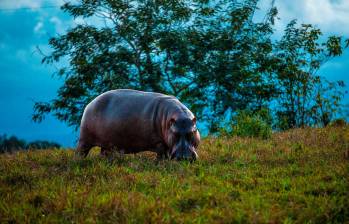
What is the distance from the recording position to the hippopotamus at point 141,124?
307 inches

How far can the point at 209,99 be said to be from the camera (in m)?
20.2

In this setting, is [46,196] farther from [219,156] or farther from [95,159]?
[219,156]

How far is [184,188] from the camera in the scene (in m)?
6.01

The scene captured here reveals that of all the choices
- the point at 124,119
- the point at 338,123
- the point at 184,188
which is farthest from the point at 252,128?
the point at 184,188

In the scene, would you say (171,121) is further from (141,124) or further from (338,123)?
(338,123)

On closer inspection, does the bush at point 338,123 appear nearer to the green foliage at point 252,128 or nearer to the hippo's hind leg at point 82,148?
the green foliage at point 252,128

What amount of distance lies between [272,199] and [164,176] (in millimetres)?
1656

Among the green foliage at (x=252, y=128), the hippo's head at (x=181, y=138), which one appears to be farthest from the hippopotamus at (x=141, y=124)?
the green foliage at (x=252, y=128)

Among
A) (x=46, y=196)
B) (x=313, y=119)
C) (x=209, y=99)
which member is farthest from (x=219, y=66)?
(x=46, y=196)

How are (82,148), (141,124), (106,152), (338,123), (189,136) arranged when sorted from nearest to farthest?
1. (189,136)
2. (141,124)
3. (106,152)
4. (82,148)
5. (338,123)

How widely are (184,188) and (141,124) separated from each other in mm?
2478

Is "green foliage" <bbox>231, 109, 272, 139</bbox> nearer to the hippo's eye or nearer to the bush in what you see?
the bush

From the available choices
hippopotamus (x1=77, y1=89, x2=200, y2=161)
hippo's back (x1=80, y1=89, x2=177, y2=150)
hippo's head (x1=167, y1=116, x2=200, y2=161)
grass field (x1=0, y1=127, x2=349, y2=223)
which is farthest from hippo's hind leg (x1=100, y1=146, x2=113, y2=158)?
hippo's head (x1=167, y1=116, x2=200, y2=161)

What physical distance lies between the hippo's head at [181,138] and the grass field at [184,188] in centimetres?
21
